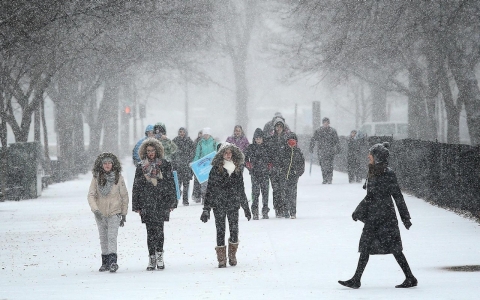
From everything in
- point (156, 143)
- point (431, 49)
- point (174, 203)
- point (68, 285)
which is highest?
point (431, 49)

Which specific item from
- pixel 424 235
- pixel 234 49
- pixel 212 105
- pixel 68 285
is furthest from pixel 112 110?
pixel 212 105

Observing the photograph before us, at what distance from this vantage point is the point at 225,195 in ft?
37.8

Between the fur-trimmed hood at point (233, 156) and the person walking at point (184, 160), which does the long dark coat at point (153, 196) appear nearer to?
the fur-trimmed hood at point (233, 156)

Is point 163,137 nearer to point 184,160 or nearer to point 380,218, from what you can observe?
point 184,160

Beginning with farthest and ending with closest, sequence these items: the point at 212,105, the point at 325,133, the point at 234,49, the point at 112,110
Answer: the point at 212,105 < the point at 234,49 < the point at 112,110 < the point at 325,133

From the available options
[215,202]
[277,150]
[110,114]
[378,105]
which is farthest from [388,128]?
[215,202]

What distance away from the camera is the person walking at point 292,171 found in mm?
17562

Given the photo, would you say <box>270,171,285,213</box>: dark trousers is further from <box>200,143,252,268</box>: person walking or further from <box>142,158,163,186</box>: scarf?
<box>142,158,163,186</box>: scarf

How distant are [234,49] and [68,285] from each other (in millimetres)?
52034

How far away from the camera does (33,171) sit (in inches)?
983

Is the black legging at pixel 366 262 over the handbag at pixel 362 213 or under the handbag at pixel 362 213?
under

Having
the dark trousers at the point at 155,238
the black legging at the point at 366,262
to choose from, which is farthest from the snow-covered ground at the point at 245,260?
the dark trousers at the point at 155,238

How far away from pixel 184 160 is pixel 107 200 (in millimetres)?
10432

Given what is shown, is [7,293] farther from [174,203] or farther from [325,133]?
[325,133]
